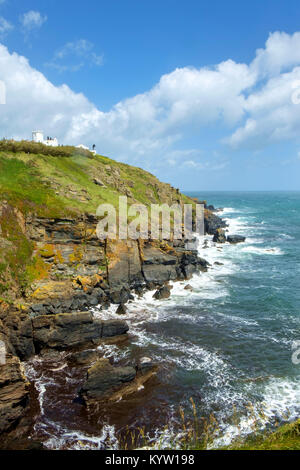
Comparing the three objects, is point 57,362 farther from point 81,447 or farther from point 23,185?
point 23,185

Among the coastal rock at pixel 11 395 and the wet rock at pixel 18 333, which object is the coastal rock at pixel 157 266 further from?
the coastal rock at pixel 11 395

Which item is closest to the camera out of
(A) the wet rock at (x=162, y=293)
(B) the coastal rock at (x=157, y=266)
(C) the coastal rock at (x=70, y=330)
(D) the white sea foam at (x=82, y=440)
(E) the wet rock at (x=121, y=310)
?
(D) the white sea foam at (x=82, y=440)

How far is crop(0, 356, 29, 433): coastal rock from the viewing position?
16.9 metres

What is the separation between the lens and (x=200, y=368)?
22.9 meters

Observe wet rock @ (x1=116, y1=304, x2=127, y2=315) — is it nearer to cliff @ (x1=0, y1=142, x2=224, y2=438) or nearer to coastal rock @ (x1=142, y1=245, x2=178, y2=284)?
cliff @ (x1=0, y1=142, x2=224, y2=438)

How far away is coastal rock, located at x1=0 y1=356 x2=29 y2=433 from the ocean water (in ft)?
4.31

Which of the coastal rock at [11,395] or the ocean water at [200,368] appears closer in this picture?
the coastal rock at [11,395]

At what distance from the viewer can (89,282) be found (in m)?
34.7

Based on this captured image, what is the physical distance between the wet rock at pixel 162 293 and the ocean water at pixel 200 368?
69 cm

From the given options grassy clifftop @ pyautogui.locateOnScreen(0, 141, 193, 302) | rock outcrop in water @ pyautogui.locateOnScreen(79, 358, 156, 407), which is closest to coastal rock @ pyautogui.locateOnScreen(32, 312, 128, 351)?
grassy clifftop @ pyautogui.locateOnScreen(0, 141, 193, 302)

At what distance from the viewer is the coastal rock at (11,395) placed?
1691 cm

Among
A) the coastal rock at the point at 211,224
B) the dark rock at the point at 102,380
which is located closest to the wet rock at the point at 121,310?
the dark rock at the point at 102,380

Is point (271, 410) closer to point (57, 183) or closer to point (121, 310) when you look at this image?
point (121, 310)

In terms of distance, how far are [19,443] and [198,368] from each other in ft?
40.5
